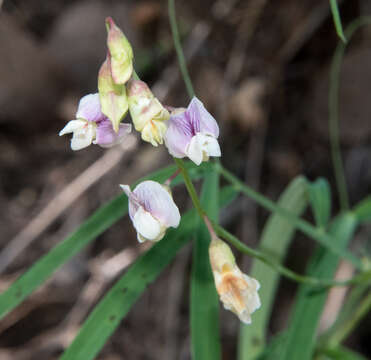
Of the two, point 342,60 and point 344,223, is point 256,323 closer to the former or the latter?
point 344,223

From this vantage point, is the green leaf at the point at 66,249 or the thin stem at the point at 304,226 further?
the thin stem at the point at 304,226

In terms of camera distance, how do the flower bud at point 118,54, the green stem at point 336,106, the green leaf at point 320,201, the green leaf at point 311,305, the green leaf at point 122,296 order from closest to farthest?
1. the flower bud at point 118,54
2. the green leaf at point 122,296
3. the green leaf at point 311,305
4. the green leaf at point 320,201
5. the green stem at point 336,106

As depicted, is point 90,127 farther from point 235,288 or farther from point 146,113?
point 235,288

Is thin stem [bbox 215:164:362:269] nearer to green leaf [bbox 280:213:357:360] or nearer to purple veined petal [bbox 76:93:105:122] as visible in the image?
green leaf [bbox 280:213:357:360]

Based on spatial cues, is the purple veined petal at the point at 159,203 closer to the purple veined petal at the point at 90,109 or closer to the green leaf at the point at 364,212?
the purple veined petal at the point at 90,109

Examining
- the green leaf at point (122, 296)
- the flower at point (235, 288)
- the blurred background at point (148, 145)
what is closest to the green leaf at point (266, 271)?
the green leaf at point (122, 296)

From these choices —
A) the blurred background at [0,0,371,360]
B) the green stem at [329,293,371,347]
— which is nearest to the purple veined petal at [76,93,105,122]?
the green stem at [329,293,371,347]

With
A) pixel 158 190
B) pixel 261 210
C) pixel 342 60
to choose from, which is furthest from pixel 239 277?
pixel 342 60
